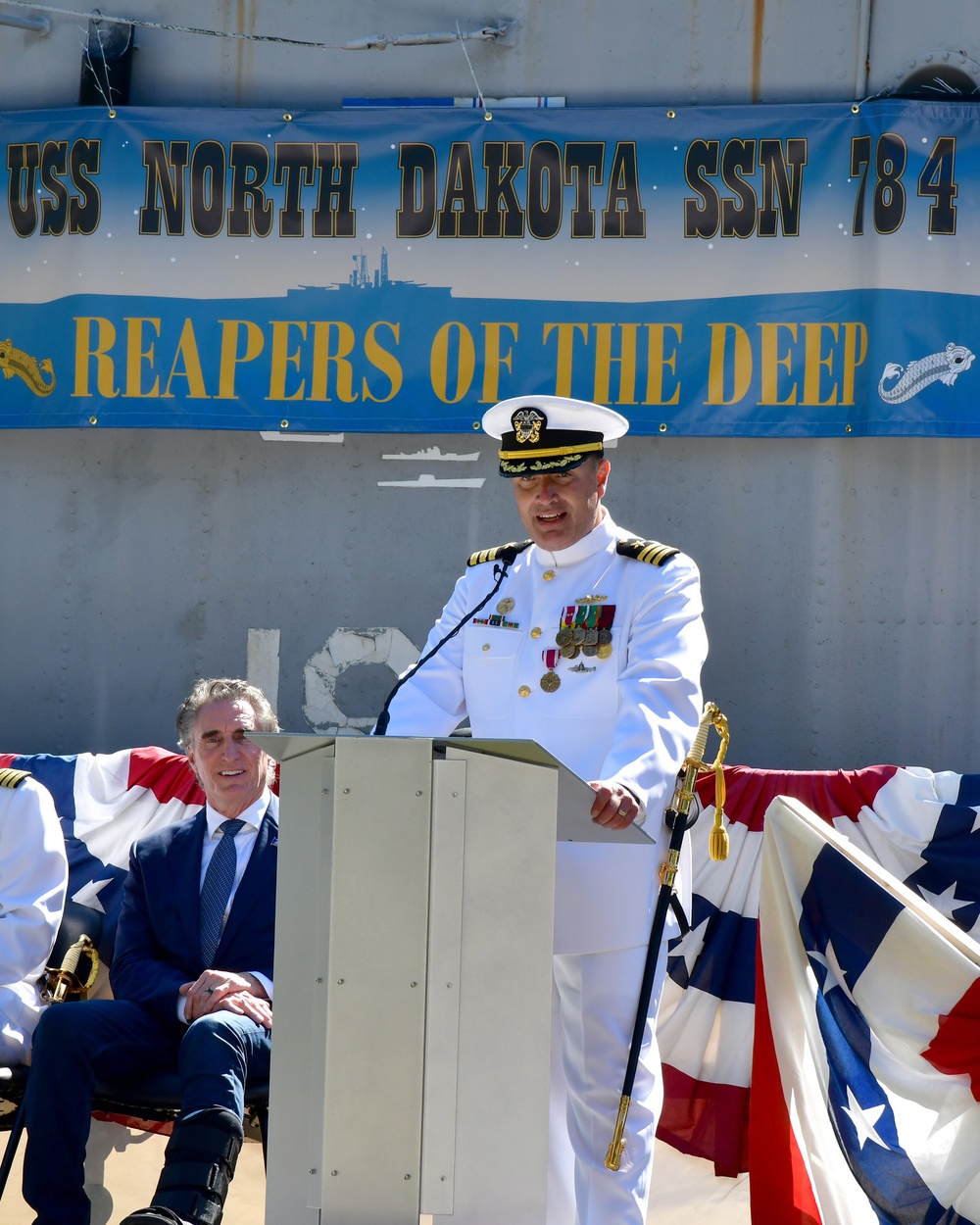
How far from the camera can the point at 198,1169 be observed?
245 cm

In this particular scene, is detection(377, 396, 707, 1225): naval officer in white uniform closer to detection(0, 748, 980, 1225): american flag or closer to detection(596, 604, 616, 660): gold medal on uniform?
detection(596, 604, 616, 660): gold medal on uniform

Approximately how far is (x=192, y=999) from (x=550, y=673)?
1.02 m

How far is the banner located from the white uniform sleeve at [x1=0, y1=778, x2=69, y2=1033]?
1.44 meters

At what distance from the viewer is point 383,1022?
1855mm

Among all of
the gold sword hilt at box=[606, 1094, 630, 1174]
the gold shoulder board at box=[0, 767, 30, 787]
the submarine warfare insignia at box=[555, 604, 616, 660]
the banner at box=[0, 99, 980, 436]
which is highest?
the banner at box=[0, 99, 980, 436]

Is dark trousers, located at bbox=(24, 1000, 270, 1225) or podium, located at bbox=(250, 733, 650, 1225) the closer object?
podium, located at bbox=(250, 733, 650, 1225)

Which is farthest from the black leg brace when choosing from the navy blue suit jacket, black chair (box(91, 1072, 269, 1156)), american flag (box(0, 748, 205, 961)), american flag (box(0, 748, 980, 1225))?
american flag (box(0, 748, 205, 961))

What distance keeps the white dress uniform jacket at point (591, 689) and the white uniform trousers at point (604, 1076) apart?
75 mm

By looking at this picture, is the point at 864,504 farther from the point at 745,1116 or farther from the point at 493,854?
the point at 493,854

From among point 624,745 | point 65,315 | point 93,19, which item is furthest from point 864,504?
point 93,19

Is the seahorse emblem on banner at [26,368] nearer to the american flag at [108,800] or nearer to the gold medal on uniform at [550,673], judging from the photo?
the american flag at [108,800]

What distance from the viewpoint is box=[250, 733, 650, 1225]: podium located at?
184 cm

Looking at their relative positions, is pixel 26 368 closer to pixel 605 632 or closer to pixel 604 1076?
pixel 605 632

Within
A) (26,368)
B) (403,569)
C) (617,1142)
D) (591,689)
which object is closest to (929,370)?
(403,569)
